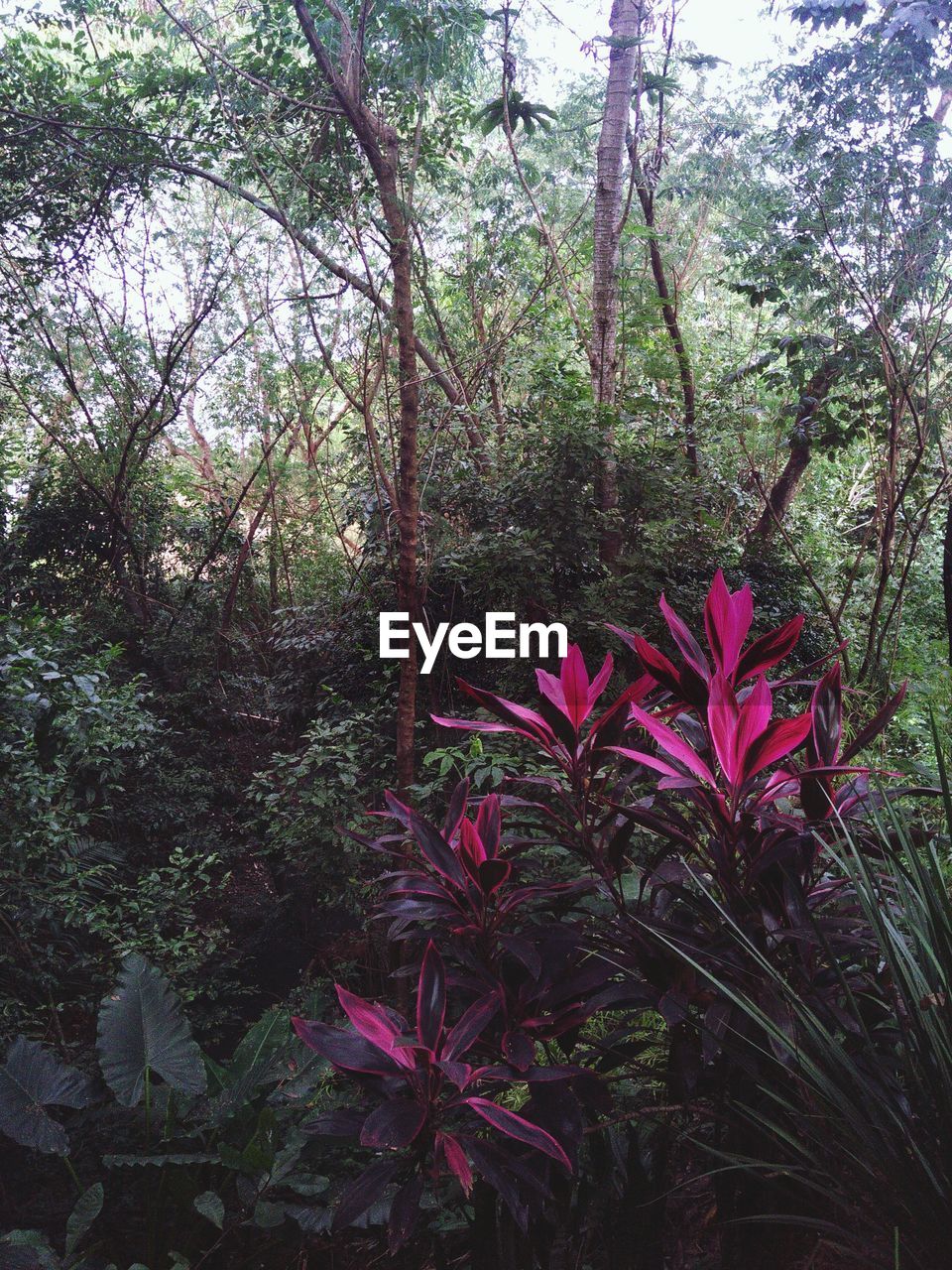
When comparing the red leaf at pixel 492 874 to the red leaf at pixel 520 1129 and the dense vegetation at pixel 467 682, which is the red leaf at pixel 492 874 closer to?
the dense vegetation at pixel 467 682

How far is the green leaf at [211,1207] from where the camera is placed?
1259 millimetres

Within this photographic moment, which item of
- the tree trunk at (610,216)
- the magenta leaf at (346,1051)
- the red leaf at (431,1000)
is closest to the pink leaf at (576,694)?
→ the red leaf at (431,1000)

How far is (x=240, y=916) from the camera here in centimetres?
289

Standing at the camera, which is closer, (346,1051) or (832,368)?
(346,1051)

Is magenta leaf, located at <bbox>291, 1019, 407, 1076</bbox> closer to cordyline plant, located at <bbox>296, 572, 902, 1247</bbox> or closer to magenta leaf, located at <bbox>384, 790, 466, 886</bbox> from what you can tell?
cordyline plant, located at <bbox>296, 572, 902, 1247</bbox>

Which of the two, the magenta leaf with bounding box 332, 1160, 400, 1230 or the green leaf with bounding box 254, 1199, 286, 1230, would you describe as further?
the green leaf with bounding box 254, 1199, 286, 1230

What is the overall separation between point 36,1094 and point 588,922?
1.02 meters

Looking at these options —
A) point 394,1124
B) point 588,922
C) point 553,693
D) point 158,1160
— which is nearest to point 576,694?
point 553,693

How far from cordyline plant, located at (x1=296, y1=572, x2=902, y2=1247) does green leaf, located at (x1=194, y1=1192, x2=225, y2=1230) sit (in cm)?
47

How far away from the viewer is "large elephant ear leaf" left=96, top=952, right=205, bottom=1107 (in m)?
1.51

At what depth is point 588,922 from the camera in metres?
1.08

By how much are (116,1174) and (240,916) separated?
1.30m

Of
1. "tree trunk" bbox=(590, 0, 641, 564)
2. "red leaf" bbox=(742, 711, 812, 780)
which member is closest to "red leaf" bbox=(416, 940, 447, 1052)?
"red leaf" bbox=(742, 711, 812, 780)

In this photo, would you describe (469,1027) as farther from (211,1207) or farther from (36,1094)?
(36,1094)
